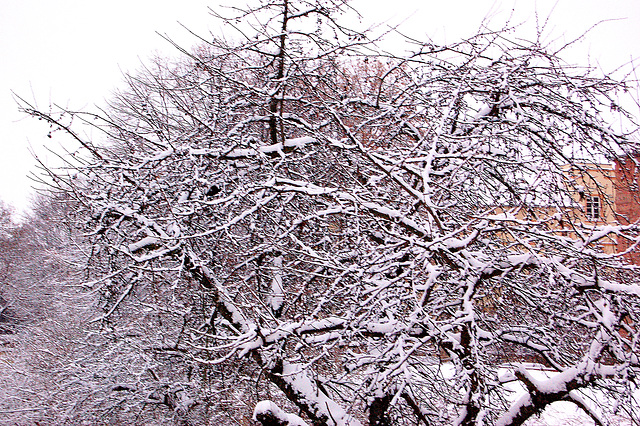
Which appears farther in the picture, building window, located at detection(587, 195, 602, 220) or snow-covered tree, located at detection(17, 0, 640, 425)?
building window, located at detection(587, 195, 602, 220)

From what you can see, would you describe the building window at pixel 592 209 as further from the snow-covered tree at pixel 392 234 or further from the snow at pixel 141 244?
the snow at pixel 141 244

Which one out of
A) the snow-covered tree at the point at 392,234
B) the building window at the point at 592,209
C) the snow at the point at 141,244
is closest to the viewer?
the snow-covered tree at the point at 392,234

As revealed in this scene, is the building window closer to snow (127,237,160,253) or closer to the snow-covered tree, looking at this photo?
the snow-covered tree

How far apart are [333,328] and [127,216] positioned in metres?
2.33

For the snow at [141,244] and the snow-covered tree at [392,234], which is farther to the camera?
the snow at [141,244]

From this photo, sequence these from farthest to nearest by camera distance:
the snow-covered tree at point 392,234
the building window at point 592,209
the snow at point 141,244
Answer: the snow at point 141,244 → the building window at point 592,209 → the snow-covered tree at point 392,234

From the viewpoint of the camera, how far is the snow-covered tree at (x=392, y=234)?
138 inches

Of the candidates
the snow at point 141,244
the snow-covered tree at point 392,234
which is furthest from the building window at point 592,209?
the snow at point 141,244

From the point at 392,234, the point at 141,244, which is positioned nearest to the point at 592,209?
the point at 392,234

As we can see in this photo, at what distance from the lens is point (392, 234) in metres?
3.25

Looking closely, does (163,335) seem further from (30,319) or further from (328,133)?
(30,319)

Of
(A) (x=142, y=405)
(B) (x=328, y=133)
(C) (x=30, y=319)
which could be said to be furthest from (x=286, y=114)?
(C) (x=30, y=319)

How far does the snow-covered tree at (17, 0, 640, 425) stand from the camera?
3498 millimetres

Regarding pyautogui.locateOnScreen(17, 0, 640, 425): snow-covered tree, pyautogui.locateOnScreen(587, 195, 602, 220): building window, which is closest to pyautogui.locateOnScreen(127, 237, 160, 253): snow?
pyautogui.locateOnScreen(17, 0, 640, 425): snow-covered tree
